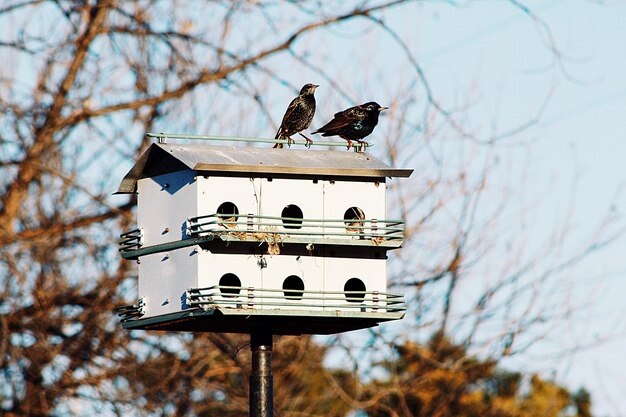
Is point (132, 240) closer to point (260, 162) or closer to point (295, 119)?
point (260, 162)

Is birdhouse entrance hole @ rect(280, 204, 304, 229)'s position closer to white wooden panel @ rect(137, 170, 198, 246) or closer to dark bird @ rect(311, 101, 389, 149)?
white wooden panel @ rect(137, 170, 198, 246)

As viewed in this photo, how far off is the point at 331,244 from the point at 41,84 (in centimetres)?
583

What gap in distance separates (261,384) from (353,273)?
86 centimetres

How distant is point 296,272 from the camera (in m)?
6.22

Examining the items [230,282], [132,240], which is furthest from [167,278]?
[132,240]

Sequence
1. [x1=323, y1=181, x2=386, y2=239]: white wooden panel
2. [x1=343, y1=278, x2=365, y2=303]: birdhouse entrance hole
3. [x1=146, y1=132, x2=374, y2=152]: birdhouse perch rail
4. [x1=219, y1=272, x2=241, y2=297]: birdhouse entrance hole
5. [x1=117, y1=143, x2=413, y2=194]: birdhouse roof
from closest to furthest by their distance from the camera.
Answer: [x1=146, y1=132, x2=374, y2=152]: birdhouse perch rail < [x1=219, y1=272, x2=241, y2=297]: birdhouse entrance hole < [x1=117, y1=143, x2=413, y2=194]: birdhouse roof < [x1=343, y1=278, x2=365, y2=303]: birdhouse entrance hole < [x1=323, y1=181, x2=386, y2=239]: white wooden panel

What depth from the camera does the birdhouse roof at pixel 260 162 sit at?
20.5 feet

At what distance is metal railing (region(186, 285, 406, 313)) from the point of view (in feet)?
19.2

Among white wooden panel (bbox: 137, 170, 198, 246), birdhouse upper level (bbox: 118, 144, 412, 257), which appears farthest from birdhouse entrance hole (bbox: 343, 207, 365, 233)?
white wooden panel (bbox: 137, 170, 198, 246)

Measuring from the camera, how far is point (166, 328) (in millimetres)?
6312

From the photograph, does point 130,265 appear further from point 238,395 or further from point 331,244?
point 331,244

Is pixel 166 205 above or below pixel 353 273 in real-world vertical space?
above

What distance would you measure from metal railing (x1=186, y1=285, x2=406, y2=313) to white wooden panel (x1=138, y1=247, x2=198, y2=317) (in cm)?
15

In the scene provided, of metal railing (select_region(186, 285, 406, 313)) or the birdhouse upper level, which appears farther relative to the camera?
the birdhouse upper level
